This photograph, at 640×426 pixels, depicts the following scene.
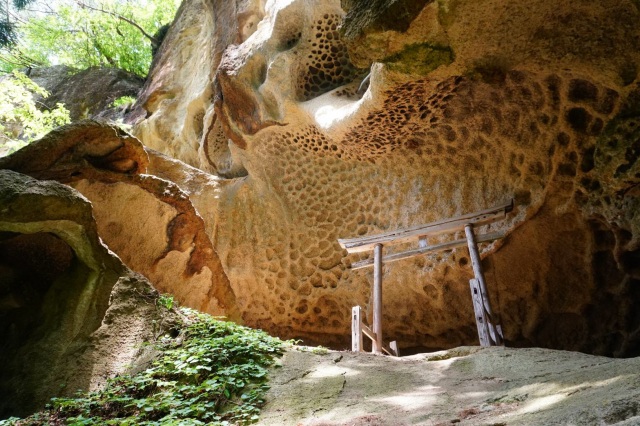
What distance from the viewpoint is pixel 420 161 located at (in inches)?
299

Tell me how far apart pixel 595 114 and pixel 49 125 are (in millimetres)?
10541

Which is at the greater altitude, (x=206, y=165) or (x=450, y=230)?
(x=206, y=165)

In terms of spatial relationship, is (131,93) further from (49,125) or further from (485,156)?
(485,156)

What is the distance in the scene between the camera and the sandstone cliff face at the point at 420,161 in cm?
495

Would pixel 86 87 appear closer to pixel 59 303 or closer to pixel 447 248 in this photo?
pixel 59 303

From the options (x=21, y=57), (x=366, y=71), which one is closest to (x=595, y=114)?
(x=366, y=71)

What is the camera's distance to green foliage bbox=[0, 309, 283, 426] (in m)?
3.31

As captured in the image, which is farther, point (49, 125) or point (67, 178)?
Result: point (49, 125)

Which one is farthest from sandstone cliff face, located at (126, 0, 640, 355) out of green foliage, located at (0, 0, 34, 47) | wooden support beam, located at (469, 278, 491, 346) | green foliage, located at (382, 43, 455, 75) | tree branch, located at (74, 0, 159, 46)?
green foliage, located at (0, 0, 34, 47)

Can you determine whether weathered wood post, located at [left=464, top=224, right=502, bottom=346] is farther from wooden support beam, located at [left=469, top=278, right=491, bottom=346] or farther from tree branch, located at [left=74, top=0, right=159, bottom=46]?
tree branch, located at [left=74, top=0, right=159, bottom=46]

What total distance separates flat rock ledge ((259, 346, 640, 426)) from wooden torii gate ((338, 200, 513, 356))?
3.27ft

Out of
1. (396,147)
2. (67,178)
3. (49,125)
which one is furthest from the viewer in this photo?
(49,125)

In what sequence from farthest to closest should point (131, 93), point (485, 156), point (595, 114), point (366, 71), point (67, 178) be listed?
point (131, 93) → point (366, 71) → point (485, 156) → point (595, 114) → point (67, 178)

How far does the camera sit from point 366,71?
8.29m
